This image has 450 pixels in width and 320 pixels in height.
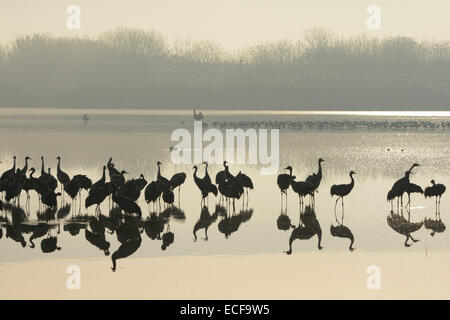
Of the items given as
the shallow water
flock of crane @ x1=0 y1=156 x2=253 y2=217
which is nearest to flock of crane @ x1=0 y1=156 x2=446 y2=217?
flock of crane @ x1=0 y1=156 x2=253 y2=217

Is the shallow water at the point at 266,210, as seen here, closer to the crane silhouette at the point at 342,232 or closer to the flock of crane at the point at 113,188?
the crane silhouette at the point at 342,232

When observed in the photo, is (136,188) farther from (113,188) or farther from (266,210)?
(266,210)

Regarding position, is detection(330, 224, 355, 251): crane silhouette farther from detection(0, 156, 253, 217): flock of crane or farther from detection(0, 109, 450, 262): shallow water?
detection(0, 156, 253, 217): flock of crane

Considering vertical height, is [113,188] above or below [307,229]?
above

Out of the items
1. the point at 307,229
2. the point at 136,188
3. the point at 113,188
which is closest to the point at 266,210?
the point at 307,229

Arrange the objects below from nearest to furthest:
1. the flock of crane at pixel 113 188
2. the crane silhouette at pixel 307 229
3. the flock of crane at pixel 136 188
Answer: the crane silhouette at pixel 307 229 < the flock of crane at pixel 113 188 < the flock of crane at pixel 136 188

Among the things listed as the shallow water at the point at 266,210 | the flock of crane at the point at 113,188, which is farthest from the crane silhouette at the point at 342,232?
the flock of crane at the point at 113,188

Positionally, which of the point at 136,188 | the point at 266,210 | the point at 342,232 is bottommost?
the point at 342,232

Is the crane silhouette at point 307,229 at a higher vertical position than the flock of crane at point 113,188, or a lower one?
lower

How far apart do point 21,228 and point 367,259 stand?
7.58 m

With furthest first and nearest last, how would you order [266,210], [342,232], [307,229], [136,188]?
[266,210], [136,188], [307,229], [342,232]

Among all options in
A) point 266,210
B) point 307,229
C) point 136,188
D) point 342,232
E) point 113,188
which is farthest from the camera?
point 266,210
